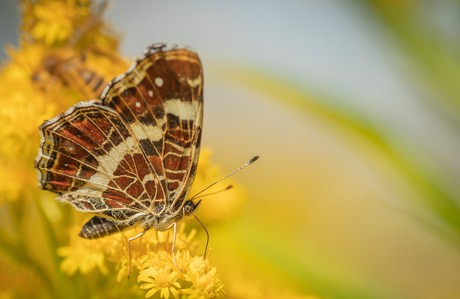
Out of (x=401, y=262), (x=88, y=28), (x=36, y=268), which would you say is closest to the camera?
(x=36, y=268)

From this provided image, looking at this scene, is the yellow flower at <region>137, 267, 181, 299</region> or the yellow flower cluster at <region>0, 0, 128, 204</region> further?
the yellow flower cluster at <region>0, 0, 128, 204</region>

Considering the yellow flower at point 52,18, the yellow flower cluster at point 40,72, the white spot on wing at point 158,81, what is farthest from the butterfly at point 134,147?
the yellow flower at point 52,18

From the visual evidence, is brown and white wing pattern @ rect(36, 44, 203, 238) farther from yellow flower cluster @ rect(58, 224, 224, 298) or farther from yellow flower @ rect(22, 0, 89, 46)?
yellow flower @ rect(22, 0, 89, 46)

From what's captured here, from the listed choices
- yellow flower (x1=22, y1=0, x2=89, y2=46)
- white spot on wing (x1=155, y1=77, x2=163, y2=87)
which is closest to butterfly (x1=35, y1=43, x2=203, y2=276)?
white spot on wing (x1=155, y1=77, x2=163, y2=87)

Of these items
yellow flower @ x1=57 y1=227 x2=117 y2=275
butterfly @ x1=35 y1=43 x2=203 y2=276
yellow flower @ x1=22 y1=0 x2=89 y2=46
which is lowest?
yellow flower @ x1=57 y1=227 x2=117 y2=275

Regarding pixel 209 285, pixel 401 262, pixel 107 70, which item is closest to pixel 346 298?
pixel 209 285

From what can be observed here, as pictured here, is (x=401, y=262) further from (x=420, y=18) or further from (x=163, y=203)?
(x=163, y=203)

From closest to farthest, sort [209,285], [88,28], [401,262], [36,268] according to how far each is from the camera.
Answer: [209,285]
[36,268]
[88,28]
[401,262]
